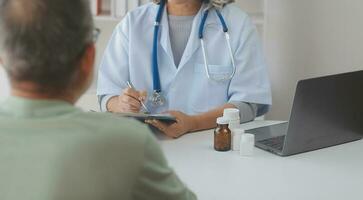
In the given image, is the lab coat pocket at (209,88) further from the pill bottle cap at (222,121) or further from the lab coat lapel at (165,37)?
the pill bottle cap at (222,121)

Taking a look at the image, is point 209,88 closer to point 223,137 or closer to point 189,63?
point 189,63

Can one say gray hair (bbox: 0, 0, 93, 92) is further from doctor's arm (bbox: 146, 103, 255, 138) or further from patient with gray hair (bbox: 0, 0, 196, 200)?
doctor's arm (bbox: 146, 103, 255, 138)

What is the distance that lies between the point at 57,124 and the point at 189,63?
1265mm

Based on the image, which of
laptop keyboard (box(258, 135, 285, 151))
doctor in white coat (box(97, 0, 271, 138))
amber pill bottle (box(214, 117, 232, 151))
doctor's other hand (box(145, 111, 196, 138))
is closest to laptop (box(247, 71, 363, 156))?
laptop keyboard (box(258, 135, 285, 151))

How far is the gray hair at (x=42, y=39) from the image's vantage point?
746 millimetres

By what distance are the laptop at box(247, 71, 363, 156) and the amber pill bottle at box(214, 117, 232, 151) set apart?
11cm

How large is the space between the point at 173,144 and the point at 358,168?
56 cm

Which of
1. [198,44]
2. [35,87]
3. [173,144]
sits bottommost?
[173,144]

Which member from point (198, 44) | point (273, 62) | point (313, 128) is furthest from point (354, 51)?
point (313, 128)

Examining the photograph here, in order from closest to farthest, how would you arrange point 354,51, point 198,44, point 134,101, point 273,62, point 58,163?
1. point 58,163
2. point 134,101
3. point 198,44
4. point 354,51
5. point 273,62

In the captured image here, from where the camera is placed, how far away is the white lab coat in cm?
199

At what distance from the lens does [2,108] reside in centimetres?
81

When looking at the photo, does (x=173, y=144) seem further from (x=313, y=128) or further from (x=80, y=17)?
(x=80, y=17)

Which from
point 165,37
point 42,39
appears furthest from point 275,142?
point 42,39
